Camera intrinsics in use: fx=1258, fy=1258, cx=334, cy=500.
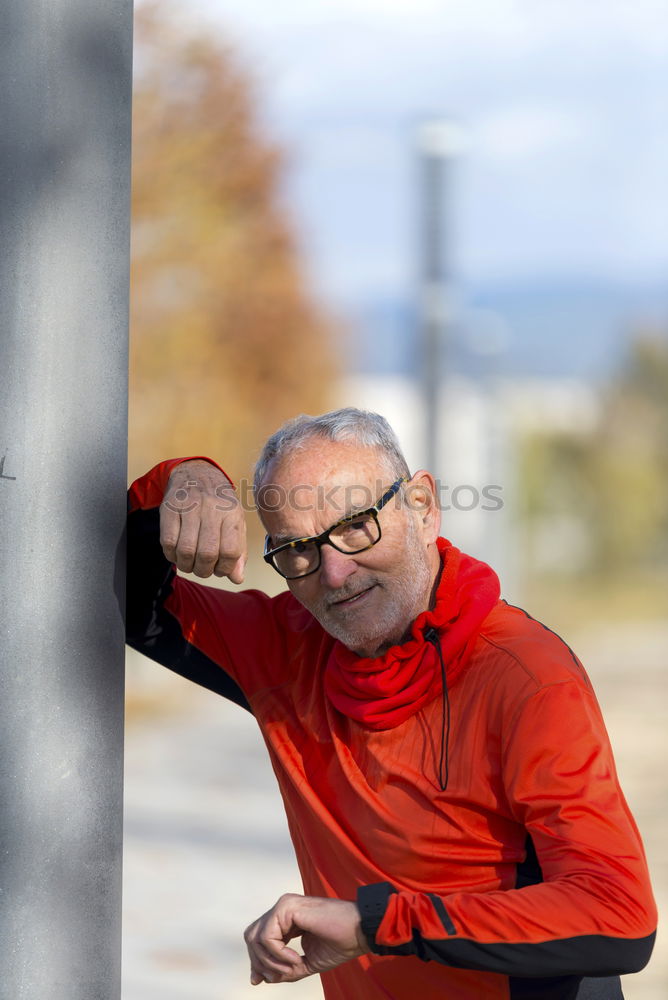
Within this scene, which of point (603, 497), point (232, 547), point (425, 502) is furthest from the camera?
point (603, 497)

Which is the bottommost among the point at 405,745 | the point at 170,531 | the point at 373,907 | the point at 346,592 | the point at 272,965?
the point at 272,965

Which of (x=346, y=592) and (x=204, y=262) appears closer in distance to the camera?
(x=346, y=592)

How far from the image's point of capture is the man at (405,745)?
1692 mm

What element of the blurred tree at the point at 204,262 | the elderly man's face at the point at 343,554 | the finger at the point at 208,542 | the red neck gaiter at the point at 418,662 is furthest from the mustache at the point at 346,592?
the blurred tree at the point at 204,262

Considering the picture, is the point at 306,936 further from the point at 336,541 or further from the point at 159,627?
the point at 159,627

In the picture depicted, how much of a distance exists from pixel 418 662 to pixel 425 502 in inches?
12.5

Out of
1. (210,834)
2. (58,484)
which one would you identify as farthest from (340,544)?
(210,834)

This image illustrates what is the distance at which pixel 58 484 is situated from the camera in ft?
5.34

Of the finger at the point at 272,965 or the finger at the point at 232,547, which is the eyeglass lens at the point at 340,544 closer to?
the finger at the point at 232,547

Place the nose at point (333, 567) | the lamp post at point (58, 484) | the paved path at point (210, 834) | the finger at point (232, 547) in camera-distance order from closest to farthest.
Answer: the lamp post at point (58, 484)
the finger at point (232, 547)
the nose at point (333, 567)
the paved path at point (210, 834)

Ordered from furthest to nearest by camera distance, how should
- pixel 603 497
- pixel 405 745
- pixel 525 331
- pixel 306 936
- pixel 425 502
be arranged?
pixel 525 331, pixel 603 497, pixel 425 502, pixel 405 745, pixel 306 936

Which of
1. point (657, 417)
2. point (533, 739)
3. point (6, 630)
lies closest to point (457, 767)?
point (533, 739)

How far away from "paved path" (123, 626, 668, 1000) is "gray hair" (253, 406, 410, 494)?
335 cm

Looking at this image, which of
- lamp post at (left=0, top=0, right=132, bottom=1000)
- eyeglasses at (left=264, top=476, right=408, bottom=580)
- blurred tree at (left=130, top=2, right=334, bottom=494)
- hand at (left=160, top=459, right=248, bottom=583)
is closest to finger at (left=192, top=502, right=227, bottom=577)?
hand at (left=160, top=459, right=248, bottom=583)
